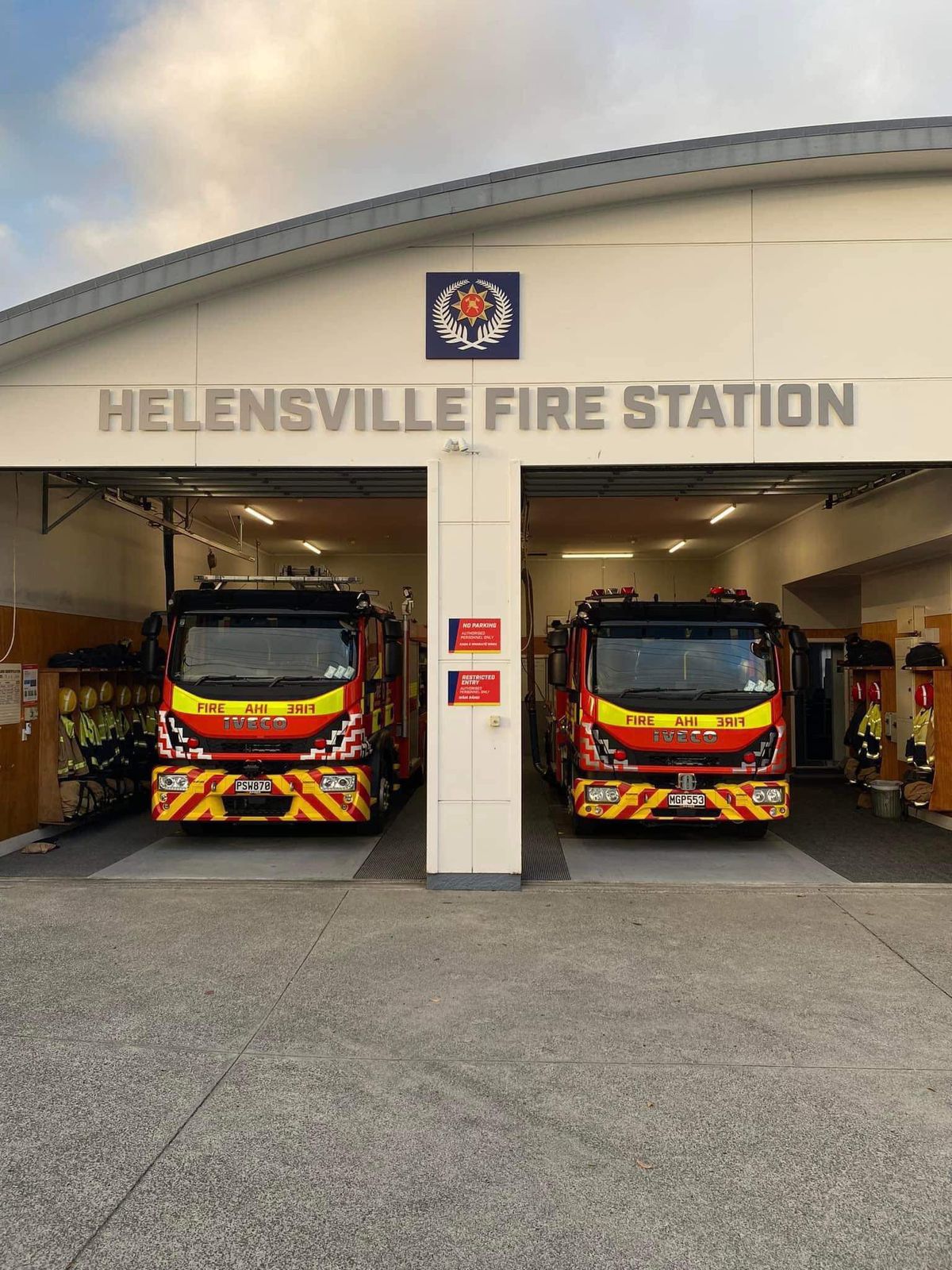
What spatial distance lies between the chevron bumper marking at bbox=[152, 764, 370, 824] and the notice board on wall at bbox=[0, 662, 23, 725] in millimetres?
1621

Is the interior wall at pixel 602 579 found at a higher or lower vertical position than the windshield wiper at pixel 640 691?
higher

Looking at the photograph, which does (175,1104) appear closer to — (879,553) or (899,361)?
(899,361)

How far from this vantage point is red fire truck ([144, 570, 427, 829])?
8.23 metres

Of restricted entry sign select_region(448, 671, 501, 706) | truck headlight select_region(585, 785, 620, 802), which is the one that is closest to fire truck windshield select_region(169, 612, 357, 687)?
restricted entry sign select_region(448, 671, 501, 706)

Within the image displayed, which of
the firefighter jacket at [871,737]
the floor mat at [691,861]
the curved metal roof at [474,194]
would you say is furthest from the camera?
the firefighter jacket at [871,737]

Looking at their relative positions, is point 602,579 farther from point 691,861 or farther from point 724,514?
point 691,861

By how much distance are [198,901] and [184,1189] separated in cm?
388

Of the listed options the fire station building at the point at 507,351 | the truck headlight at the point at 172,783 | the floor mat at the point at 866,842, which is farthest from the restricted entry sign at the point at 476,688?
the floor mat at the point at 866,842

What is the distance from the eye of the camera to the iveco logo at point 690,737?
8234 mm

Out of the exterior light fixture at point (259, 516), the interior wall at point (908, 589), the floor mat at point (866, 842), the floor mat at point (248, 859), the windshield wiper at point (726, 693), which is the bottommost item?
the floor mat at point (866, 842)

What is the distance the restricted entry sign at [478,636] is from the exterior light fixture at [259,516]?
6.70 metres

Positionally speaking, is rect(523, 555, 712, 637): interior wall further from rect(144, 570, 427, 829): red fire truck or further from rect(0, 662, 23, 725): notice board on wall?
rect(0, 662, 23, 725): notice board on wall

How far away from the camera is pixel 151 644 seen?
852 centimetres

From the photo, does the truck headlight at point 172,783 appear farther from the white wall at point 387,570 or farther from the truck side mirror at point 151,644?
the white wall at point 387,570
